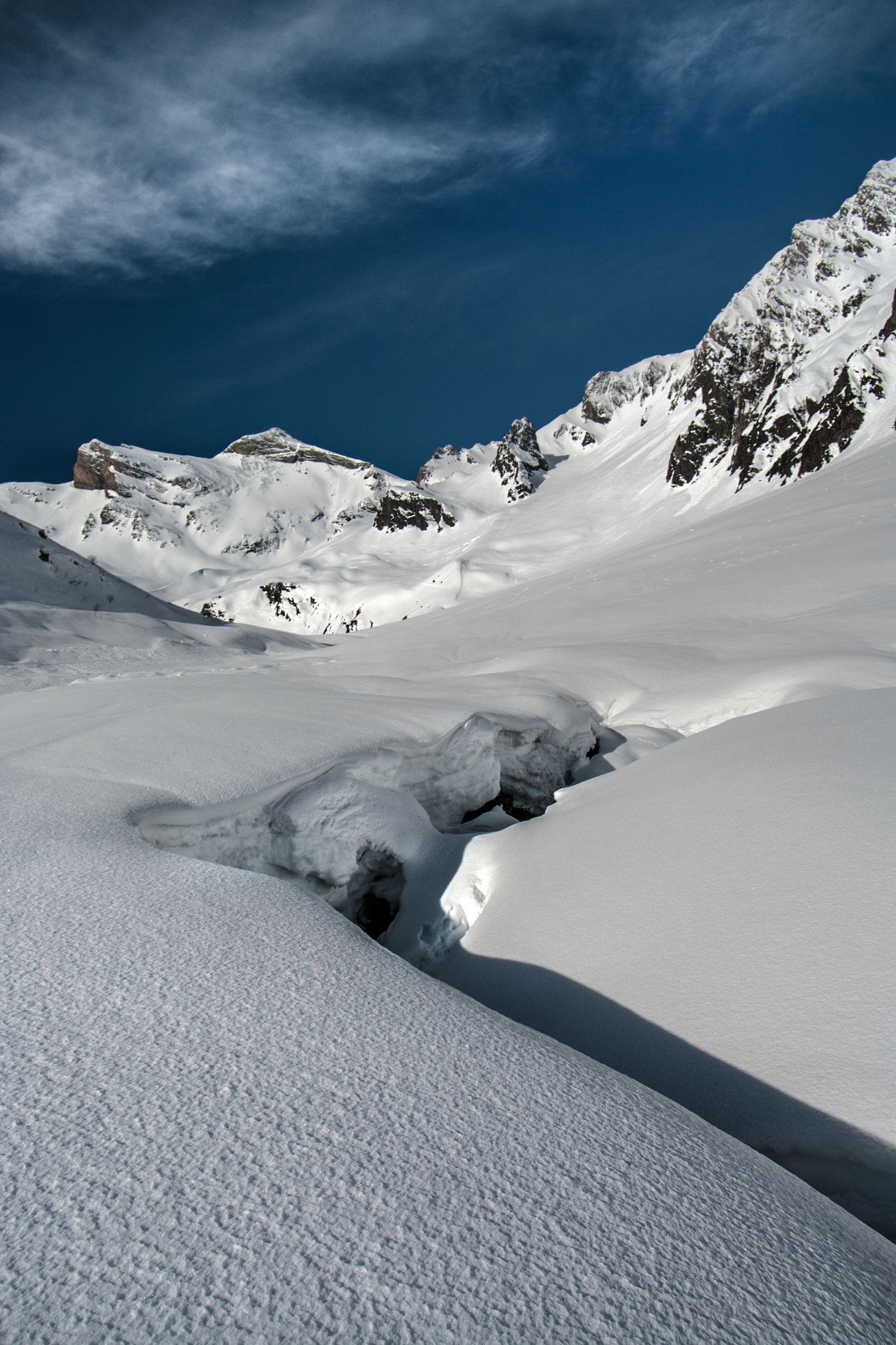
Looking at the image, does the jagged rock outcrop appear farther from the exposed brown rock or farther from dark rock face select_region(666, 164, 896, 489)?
the exposed brown rock

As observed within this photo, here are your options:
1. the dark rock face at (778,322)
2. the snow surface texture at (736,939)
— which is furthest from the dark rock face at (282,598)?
the snow surface texture at (736,939)

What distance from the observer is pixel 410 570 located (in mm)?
73625

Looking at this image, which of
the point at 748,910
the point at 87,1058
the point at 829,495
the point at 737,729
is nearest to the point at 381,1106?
the point at 87,1058

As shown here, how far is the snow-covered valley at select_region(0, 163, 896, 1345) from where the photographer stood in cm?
98

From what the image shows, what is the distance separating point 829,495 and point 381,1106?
2025 cm

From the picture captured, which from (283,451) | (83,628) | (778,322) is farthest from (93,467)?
(83,628)

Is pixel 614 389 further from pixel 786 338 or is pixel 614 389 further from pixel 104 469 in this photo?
pixel 104 469

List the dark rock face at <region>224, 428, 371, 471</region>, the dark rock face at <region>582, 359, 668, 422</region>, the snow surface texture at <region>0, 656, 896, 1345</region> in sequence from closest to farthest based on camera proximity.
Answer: the snow surface texture at <region>0, 656, 896, 1345</region>
the dark rock face at <region>582, 359, 668, 422</region>
the dark rock face at <region>224, 428, 371, 471</region>

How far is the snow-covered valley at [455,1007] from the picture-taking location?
98cm

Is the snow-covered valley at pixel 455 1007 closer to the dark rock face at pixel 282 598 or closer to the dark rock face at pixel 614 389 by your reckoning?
the dark rock face at pixel 282 598

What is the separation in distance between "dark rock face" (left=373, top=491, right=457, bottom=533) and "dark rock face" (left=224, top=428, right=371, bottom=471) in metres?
34.1

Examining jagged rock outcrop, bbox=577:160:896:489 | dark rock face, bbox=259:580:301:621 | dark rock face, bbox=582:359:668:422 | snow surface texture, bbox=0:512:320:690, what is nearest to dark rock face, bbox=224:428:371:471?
dark rock face, bbox=582:359:668:422

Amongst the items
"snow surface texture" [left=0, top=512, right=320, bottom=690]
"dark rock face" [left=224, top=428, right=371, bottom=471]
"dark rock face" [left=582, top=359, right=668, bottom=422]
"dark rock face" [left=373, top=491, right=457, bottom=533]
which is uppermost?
"dark rock face" [left=582, top=359, right=668, bottom=422]

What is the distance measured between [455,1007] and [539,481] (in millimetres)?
94611
